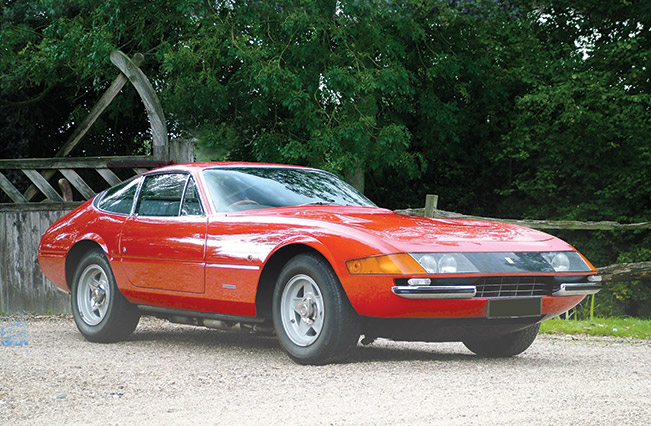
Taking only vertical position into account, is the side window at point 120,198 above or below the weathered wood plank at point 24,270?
above

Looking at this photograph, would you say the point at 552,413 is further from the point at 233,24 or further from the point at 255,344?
the point at 233,24

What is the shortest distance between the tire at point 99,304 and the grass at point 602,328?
14.9 feet

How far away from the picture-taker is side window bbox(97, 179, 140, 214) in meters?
8.38

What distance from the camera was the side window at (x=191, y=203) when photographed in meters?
7.45

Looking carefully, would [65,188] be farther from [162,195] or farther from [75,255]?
[162,195]

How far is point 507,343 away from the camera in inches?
281

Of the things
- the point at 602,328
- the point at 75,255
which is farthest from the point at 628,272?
the point at 75,255

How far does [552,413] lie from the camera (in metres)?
4.64

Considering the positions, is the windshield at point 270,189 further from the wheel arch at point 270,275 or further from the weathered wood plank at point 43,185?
the weathered wood plank at point 43,185

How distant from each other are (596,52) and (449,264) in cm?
1656

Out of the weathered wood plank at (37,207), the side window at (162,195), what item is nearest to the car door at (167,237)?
the side window at (162,195)

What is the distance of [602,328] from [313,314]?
15.3ft

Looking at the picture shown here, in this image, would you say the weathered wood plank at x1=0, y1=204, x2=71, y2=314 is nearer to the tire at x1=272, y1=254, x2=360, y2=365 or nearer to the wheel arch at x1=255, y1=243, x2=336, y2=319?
the wheel arch at x1=255, y1=243, x2=336, y2=319

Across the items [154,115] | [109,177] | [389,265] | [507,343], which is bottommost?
[507,343]
